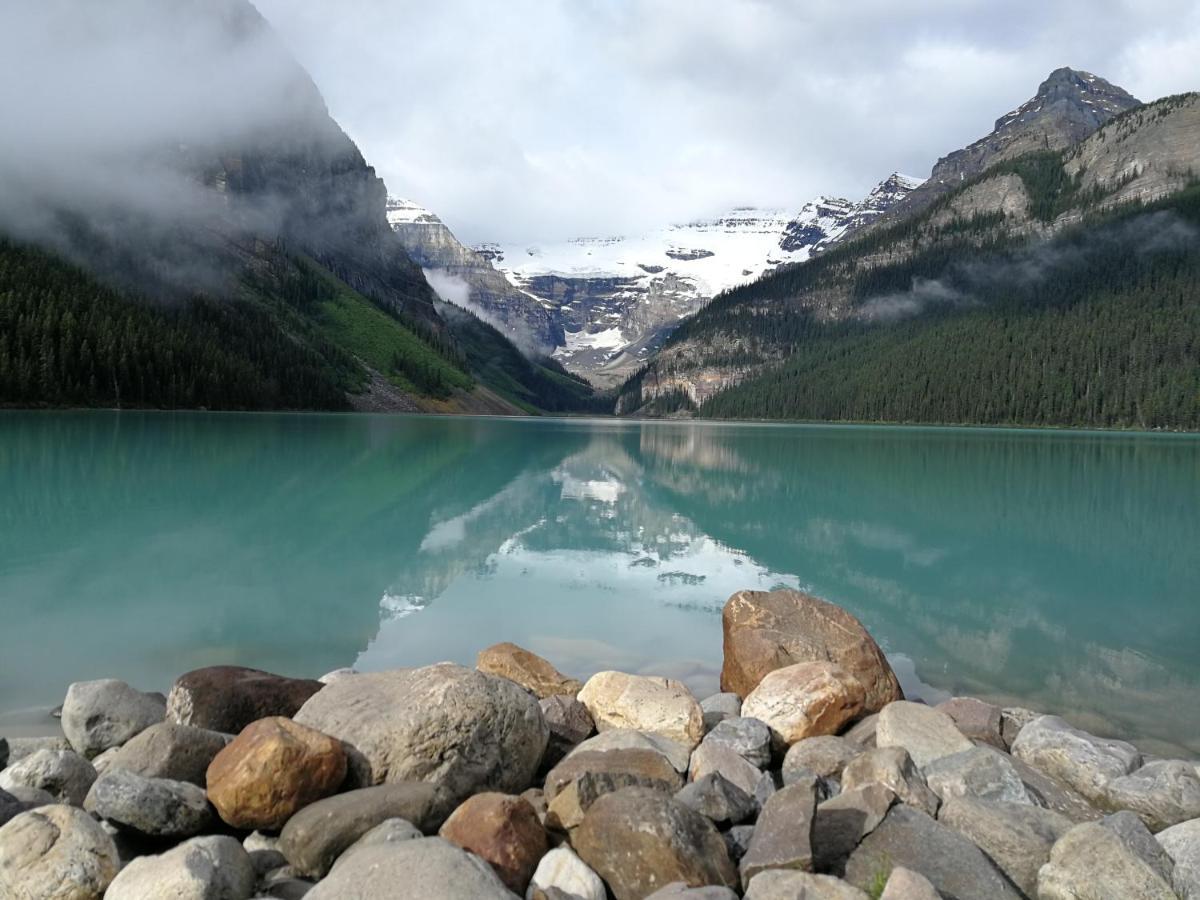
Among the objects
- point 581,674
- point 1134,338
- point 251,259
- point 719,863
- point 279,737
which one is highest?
point 251,259

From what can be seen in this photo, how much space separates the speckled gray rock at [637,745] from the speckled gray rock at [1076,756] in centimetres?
364

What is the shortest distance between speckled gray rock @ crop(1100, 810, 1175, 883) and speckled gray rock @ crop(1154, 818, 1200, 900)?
0.05m

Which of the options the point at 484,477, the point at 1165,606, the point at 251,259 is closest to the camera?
the point at 1165,606

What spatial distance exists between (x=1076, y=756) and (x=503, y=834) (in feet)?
19.2

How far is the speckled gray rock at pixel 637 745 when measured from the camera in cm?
766

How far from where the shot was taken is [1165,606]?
16.8 m

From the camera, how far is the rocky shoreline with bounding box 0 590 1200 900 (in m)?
5.13

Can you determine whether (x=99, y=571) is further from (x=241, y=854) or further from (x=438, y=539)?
(x=241, y=854)

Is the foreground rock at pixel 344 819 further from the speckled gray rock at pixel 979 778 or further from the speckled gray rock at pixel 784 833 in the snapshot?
the speckled gray rock at pixel 979 778

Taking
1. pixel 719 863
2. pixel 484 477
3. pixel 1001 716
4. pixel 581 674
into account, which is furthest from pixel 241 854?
pixel 484 477

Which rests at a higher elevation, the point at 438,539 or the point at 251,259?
the point at 251,259

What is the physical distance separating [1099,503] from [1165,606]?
18703 millimetres

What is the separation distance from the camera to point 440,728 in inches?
273

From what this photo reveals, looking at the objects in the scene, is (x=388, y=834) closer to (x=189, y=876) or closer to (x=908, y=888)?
(x=189, y=876)
